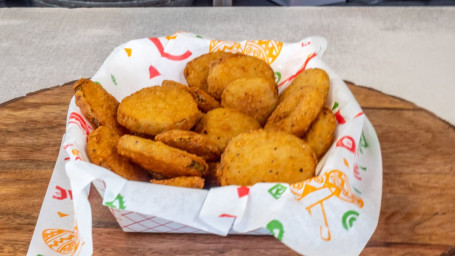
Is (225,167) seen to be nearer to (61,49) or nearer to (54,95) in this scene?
(54,95)

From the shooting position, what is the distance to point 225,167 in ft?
2.30

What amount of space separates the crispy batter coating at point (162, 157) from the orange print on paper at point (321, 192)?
13cm

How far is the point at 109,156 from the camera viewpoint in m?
0.71

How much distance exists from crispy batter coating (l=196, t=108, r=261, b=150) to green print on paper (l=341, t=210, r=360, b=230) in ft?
0.69

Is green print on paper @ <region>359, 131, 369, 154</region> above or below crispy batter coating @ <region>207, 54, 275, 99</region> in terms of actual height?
below

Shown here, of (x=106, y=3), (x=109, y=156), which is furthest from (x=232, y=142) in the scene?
(x=106, y=3)

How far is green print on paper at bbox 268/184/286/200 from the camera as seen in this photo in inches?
25.0

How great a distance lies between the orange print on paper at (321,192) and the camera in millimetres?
645

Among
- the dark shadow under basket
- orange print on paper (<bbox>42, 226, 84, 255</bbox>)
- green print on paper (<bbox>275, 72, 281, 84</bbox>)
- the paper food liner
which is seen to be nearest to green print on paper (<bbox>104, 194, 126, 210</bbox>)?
the paper food liner

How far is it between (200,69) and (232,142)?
0.26 metres

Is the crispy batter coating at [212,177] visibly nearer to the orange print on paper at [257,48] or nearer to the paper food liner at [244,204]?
the paper food liner at [244,204]

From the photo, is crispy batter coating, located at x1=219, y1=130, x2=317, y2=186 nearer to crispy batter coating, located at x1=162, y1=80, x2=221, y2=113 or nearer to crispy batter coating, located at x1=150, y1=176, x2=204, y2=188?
crispy batter coating, located at x1=150, y1=176, x2=204, y2=188

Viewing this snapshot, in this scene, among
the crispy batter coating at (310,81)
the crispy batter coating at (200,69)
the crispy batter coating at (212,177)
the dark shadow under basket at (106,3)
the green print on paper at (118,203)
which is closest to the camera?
the green print on paper at (118,203)

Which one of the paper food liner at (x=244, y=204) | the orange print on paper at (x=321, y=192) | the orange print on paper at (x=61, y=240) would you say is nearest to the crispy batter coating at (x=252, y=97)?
the paper food liner at (x=244, y=204)
